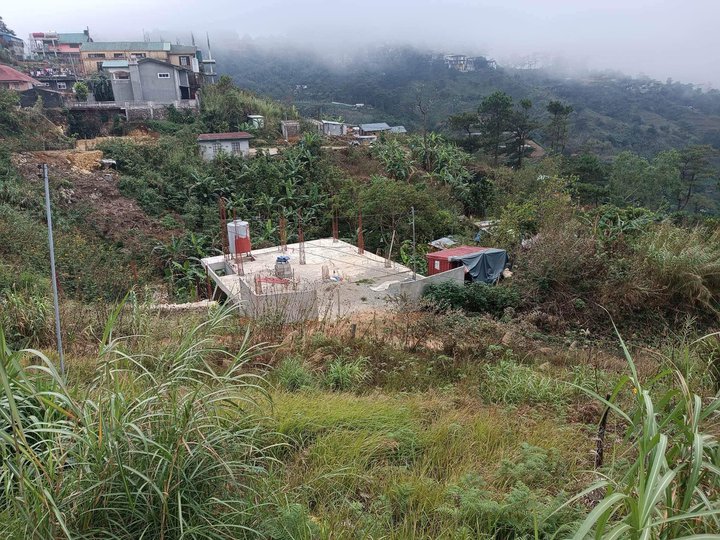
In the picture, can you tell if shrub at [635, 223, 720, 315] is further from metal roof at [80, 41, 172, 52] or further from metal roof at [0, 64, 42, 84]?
metal roof at [80, 41, 172, 52]

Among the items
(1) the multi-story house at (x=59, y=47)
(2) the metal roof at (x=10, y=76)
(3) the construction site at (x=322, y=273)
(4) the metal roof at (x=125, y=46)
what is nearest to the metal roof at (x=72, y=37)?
(1) the multi-story house at (x=59, y=47)

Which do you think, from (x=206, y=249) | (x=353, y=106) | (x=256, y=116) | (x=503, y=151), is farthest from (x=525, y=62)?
(x=206, y=249)

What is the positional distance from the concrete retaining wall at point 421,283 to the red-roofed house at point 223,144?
1541 cm

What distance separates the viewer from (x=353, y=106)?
61.5 m

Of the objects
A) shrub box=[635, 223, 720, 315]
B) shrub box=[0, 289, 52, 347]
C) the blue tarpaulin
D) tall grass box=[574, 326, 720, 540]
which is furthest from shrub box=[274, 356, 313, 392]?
the blue tarpaulin

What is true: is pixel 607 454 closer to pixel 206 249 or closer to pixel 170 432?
pixel 170 432

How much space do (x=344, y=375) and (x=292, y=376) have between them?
1.80 feet

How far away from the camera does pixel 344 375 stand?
14.0 ft

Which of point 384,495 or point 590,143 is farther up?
point 384,495

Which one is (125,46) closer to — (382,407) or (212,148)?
(212,148)

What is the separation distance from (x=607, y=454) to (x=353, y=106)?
62539 mm

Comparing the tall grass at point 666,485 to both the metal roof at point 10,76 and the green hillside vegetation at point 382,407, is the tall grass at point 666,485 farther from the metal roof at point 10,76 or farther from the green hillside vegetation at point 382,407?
the metal roof at point 10,76

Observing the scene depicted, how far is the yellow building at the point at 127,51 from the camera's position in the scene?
39031 millimetres

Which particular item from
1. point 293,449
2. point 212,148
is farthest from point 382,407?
point 212,148
